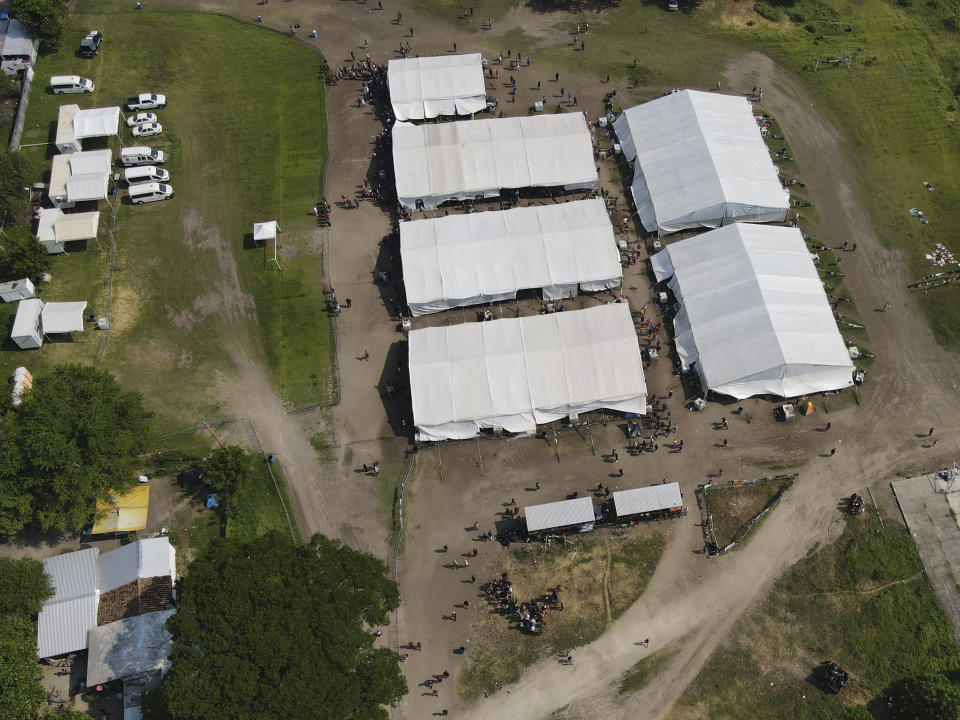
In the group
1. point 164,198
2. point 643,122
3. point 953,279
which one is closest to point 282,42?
point 164,198

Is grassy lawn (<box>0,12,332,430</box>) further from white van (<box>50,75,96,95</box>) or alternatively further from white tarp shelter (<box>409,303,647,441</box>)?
white tarp shelter (<box>409,303,647,441</box>)

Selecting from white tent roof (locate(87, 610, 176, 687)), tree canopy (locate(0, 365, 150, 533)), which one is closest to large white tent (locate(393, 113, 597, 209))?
tree canopy (locate(0, 365, 150, 533))

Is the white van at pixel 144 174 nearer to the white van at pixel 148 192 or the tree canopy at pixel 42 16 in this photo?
the white van at pixel 148 192

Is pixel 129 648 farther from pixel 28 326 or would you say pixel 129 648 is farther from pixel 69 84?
pixel 69 84

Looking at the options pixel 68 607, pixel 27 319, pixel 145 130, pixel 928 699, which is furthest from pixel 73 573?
pixel 928 699

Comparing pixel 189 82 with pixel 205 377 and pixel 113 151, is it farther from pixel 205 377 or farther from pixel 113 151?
pixel 205 377

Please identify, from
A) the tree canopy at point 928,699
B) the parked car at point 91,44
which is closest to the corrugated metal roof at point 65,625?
the tree canopy at point 928,699
